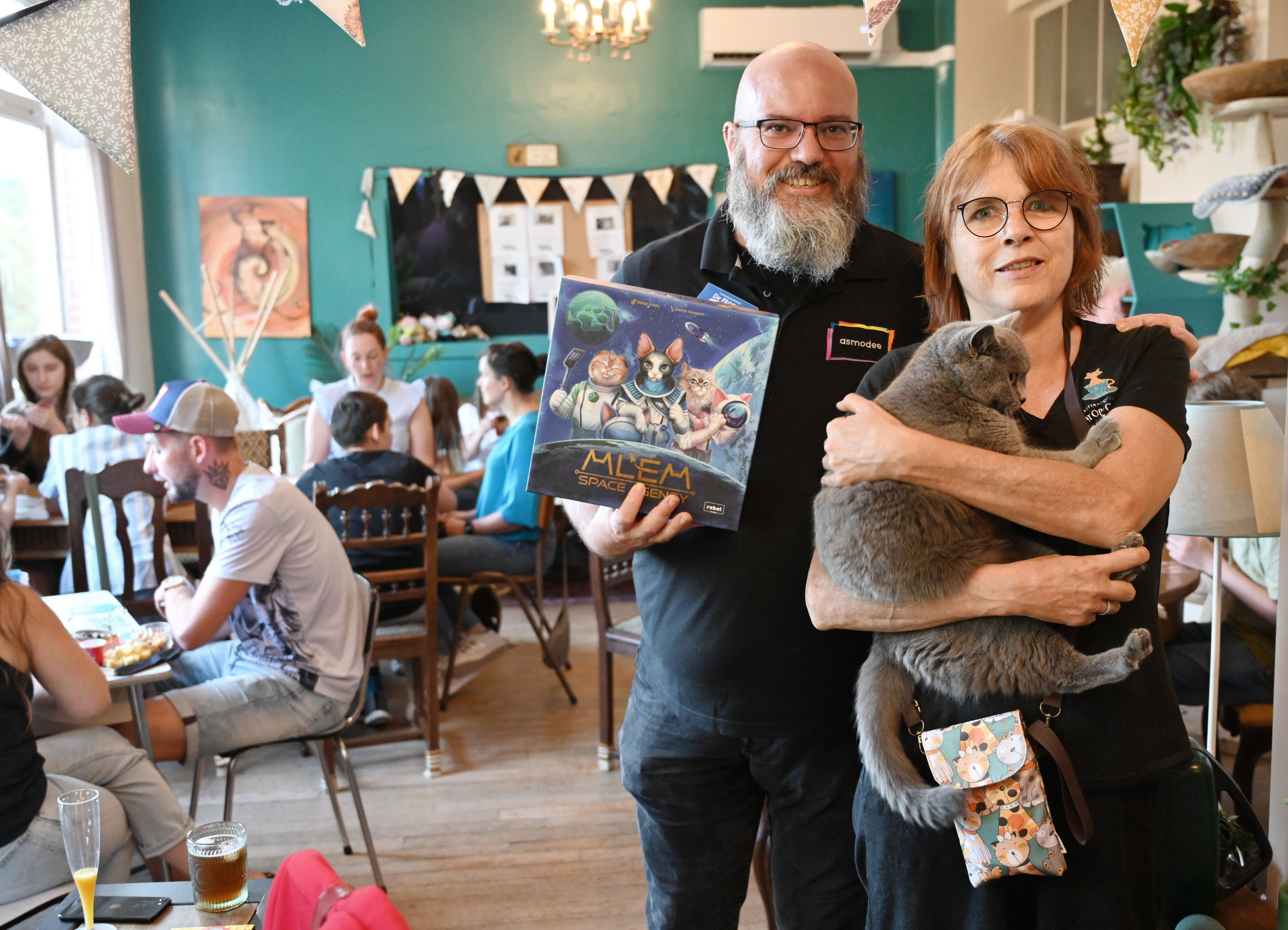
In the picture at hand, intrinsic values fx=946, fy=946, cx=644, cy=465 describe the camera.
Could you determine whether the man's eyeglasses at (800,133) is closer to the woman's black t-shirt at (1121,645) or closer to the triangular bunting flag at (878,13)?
the triangular bunting flag at (878,13)

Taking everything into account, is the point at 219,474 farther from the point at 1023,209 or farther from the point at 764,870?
the point at 1023,209

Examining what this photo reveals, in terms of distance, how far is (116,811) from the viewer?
81.5 inches

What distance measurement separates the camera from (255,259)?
7434 mm

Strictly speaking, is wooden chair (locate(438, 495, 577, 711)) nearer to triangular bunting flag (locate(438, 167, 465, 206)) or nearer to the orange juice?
the orange juice

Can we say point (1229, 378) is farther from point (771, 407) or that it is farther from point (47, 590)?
point (47, 590)

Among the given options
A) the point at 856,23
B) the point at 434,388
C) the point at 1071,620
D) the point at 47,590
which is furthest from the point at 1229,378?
the point at 856,23

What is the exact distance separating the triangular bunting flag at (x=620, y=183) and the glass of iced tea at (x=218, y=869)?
269 inches

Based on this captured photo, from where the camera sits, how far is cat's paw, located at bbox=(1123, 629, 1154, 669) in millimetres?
1116

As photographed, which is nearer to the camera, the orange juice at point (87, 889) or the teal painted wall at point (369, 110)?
the orange juice at point (87, 889)

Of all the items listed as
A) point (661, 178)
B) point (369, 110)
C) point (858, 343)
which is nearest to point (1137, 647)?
point (858, 343)

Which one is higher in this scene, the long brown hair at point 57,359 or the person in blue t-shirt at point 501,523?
the long brown hair at point 57,359

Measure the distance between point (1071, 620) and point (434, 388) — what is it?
175 inches

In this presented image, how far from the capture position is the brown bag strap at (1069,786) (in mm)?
1141

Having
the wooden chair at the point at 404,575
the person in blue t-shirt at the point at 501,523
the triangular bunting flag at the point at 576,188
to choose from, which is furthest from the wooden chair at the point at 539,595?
the triangular bunting flag at the point at 576,188
